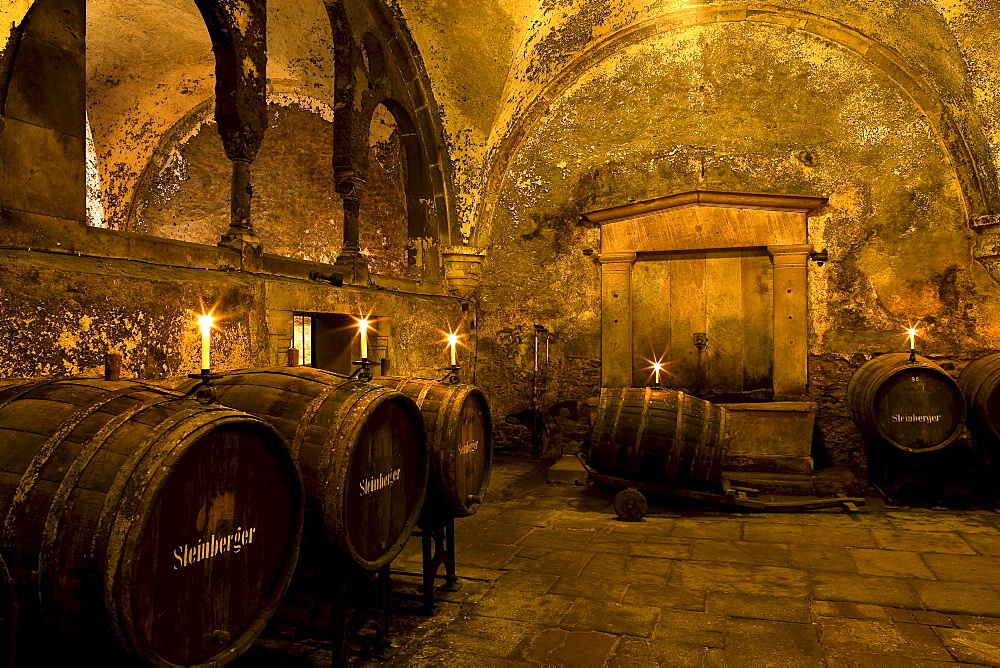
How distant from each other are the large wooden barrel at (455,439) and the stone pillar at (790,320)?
4501 millimetres

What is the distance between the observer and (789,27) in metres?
7.21

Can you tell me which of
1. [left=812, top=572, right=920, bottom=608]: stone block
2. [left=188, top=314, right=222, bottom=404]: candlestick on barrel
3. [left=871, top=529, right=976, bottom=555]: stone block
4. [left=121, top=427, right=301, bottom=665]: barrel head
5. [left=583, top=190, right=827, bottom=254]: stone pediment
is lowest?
[left=871, top=529, right=976, bottom=555]: stone block

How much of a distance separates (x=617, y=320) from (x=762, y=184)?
7.56 feet

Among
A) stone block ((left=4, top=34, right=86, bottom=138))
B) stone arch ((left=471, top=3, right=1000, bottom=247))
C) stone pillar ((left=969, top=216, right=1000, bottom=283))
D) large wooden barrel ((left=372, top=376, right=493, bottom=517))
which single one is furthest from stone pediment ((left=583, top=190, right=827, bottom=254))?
stone block ((left=4, top=34, right=86, bottom=138))

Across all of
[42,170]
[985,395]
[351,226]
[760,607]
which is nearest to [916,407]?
[985,395]

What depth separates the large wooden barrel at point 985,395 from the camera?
211 inches

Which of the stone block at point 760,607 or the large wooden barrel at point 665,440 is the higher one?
the large wooden barrel at point 665,440

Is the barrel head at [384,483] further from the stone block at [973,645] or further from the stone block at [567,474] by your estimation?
the stone block at [567,474]

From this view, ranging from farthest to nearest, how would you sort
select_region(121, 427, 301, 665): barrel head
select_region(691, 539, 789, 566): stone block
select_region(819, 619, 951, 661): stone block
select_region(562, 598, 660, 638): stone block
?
select_region(691, 539, 789, 566): stone block < select_region(562, 598, 660, 638): stone block < select_region(819, 619, 951, 661): stone block < select_region(121, 427, 301, 665): barrel head

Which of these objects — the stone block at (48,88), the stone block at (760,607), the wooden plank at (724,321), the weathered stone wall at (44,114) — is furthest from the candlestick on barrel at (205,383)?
the wooden plank at (724,321)

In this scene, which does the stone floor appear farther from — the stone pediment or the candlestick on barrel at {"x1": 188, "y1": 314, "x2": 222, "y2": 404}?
the stone pediment

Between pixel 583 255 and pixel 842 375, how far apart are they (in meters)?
3.29

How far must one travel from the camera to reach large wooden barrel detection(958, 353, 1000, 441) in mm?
5359

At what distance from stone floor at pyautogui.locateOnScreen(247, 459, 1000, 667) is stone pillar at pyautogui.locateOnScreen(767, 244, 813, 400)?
1878mm
